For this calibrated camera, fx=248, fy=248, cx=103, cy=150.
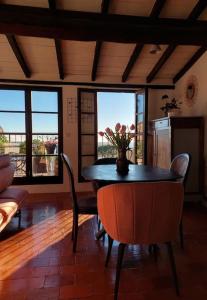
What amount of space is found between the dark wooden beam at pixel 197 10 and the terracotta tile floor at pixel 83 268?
2.83 m

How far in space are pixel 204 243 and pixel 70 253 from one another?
1.48m

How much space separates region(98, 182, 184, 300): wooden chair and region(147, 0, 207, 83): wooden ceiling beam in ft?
8.85

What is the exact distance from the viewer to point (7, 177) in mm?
3285

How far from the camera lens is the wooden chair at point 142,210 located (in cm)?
167

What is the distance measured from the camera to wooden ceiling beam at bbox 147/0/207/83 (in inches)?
128

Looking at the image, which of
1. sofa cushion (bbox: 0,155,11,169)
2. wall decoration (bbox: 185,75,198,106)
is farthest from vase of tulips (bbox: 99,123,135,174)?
wall decoration (bbox: 185,75,198,106)

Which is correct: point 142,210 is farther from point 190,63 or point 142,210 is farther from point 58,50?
point 190,63

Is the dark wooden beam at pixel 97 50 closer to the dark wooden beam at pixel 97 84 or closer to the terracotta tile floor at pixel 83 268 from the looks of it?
the dark wooden beam at pixel 97 84

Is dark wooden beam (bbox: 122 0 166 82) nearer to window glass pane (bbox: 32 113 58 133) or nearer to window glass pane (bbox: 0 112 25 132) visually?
window glass pane (bbox: 32 113 58 133)

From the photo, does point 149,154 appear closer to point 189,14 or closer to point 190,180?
point 190,180

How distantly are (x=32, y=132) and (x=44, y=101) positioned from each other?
2.27ft

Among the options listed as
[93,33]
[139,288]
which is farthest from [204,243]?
[93,33]

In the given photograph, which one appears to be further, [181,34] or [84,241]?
[181,34]

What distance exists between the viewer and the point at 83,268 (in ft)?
7.41
